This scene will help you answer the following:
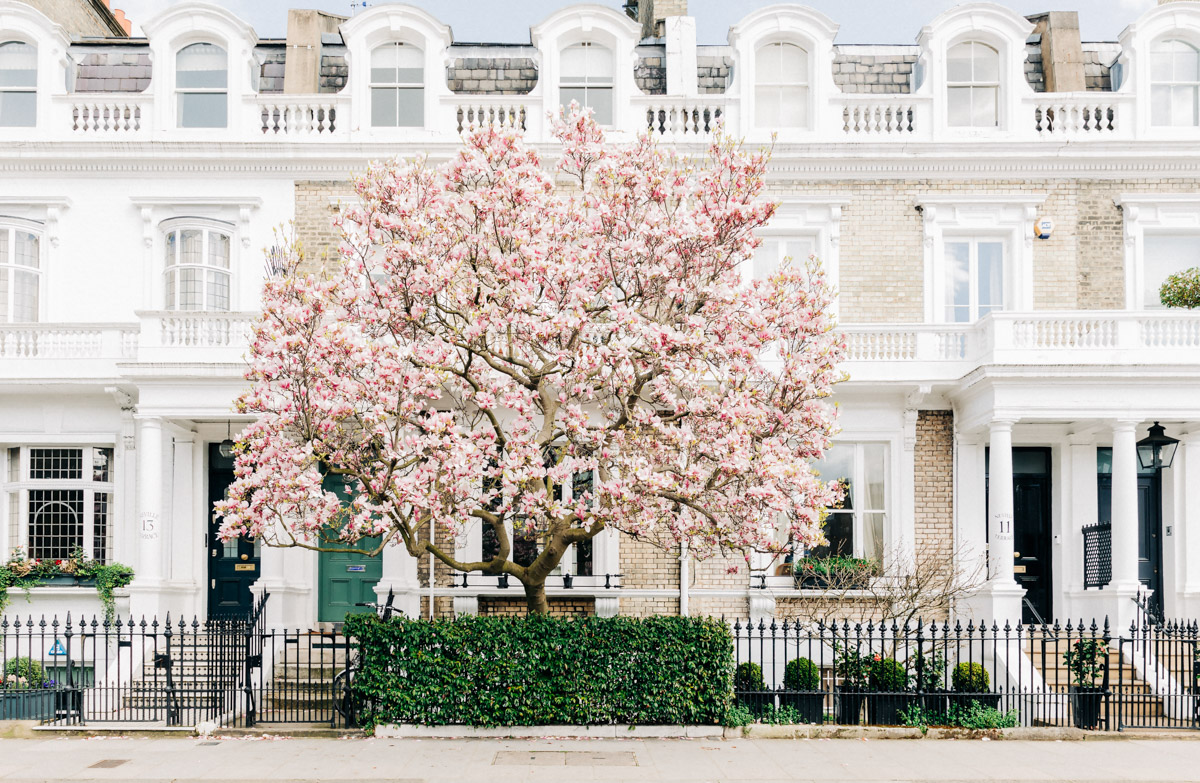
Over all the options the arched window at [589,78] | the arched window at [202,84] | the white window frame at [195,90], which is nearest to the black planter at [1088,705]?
the arched window at [589,78]

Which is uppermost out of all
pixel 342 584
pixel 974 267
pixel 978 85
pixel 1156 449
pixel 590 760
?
pixel 978 85

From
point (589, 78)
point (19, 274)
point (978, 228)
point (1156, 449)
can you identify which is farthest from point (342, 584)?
point (1156, 449)

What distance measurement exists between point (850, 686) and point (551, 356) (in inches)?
206

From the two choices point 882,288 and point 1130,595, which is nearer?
point 1130,595

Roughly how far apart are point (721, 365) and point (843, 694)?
4.15 meters

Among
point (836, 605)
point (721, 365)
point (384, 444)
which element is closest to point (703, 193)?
point (721, 365)

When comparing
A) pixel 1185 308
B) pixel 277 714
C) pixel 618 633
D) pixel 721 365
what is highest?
pixel 1185 308

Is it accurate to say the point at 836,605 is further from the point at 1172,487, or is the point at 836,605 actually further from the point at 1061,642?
the point at 1172,487

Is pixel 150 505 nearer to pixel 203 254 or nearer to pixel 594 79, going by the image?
pixel 203 254

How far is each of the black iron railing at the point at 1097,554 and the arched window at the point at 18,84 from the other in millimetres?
17602

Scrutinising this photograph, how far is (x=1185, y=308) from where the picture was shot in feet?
56.4

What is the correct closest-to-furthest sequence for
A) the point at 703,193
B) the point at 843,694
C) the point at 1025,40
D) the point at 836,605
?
the point at 703,193 → the point at 843,694 → the point at 836,605 → the point at 1025,40

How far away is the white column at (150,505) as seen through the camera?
53.1ft

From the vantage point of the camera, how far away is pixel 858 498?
58.7ft
